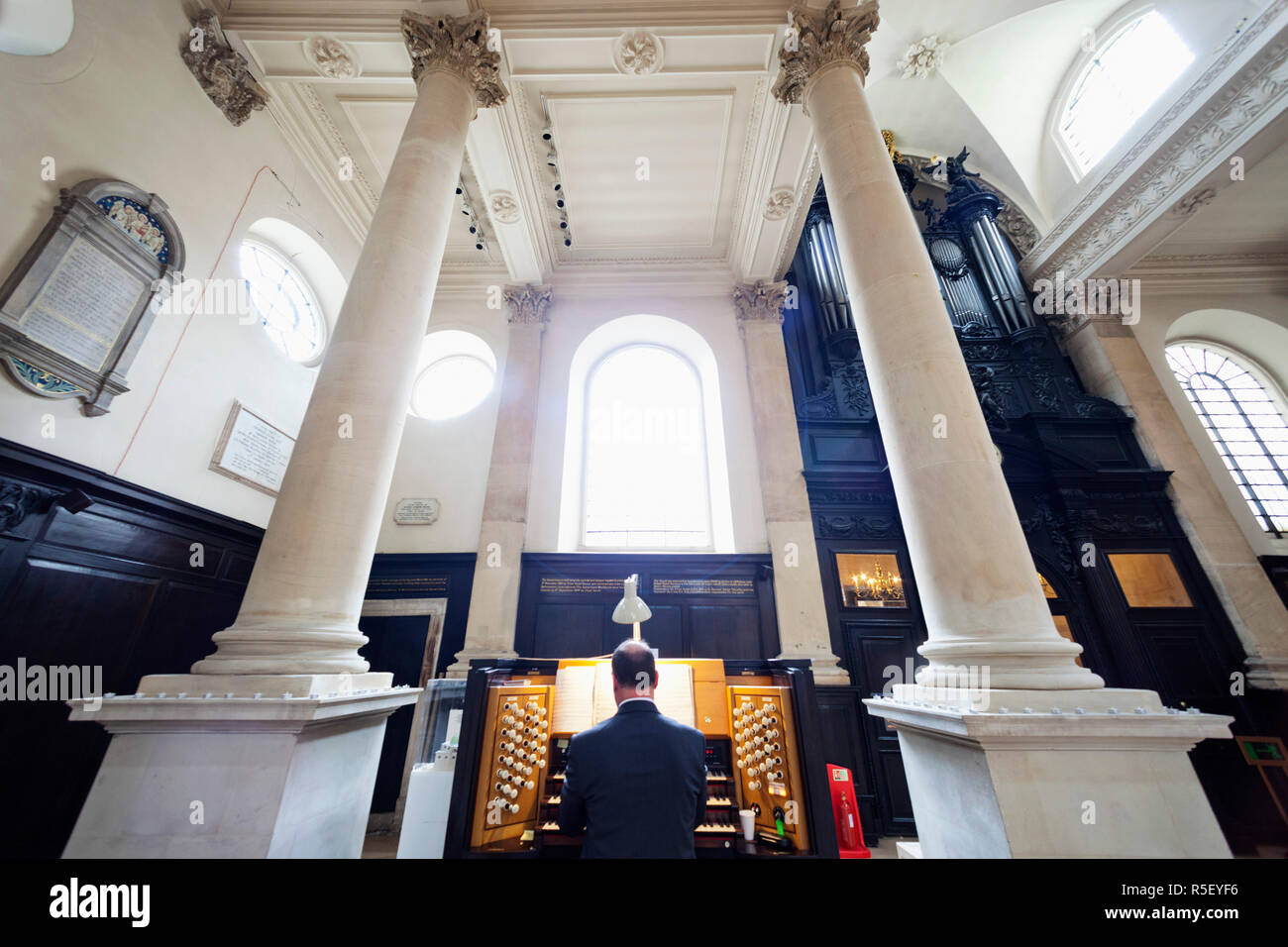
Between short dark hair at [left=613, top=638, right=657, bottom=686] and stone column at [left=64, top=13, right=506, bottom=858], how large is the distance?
1.24 m

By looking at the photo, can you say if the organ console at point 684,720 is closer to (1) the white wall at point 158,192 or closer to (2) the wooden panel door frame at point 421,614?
(2) the wooden panel door frame at point 421,614

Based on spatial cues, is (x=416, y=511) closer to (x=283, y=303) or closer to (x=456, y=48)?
(x=283, y=303)

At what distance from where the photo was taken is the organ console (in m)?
2.44

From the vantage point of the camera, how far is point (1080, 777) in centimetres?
191

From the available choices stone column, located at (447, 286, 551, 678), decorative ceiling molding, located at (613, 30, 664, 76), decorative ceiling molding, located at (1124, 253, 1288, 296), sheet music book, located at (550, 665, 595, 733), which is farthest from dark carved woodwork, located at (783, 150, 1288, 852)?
decorative ceiling molding, located at (613, 30, 664, 76)

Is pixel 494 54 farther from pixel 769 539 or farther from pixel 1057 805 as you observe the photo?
pixel 1057 805

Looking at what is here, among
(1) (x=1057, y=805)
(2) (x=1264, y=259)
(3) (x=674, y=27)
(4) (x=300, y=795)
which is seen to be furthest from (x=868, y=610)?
(2) (x=1264, y=259)

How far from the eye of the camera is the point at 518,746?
2.68 metres

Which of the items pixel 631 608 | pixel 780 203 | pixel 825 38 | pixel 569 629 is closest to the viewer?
pixel 631 608

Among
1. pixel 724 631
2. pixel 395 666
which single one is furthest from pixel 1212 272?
pixel 395 666

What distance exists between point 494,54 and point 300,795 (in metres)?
5.73

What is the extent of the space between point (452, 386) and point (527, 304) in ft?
5.80

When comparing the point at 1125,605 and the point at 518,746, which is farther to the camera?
the point at 1125,605
